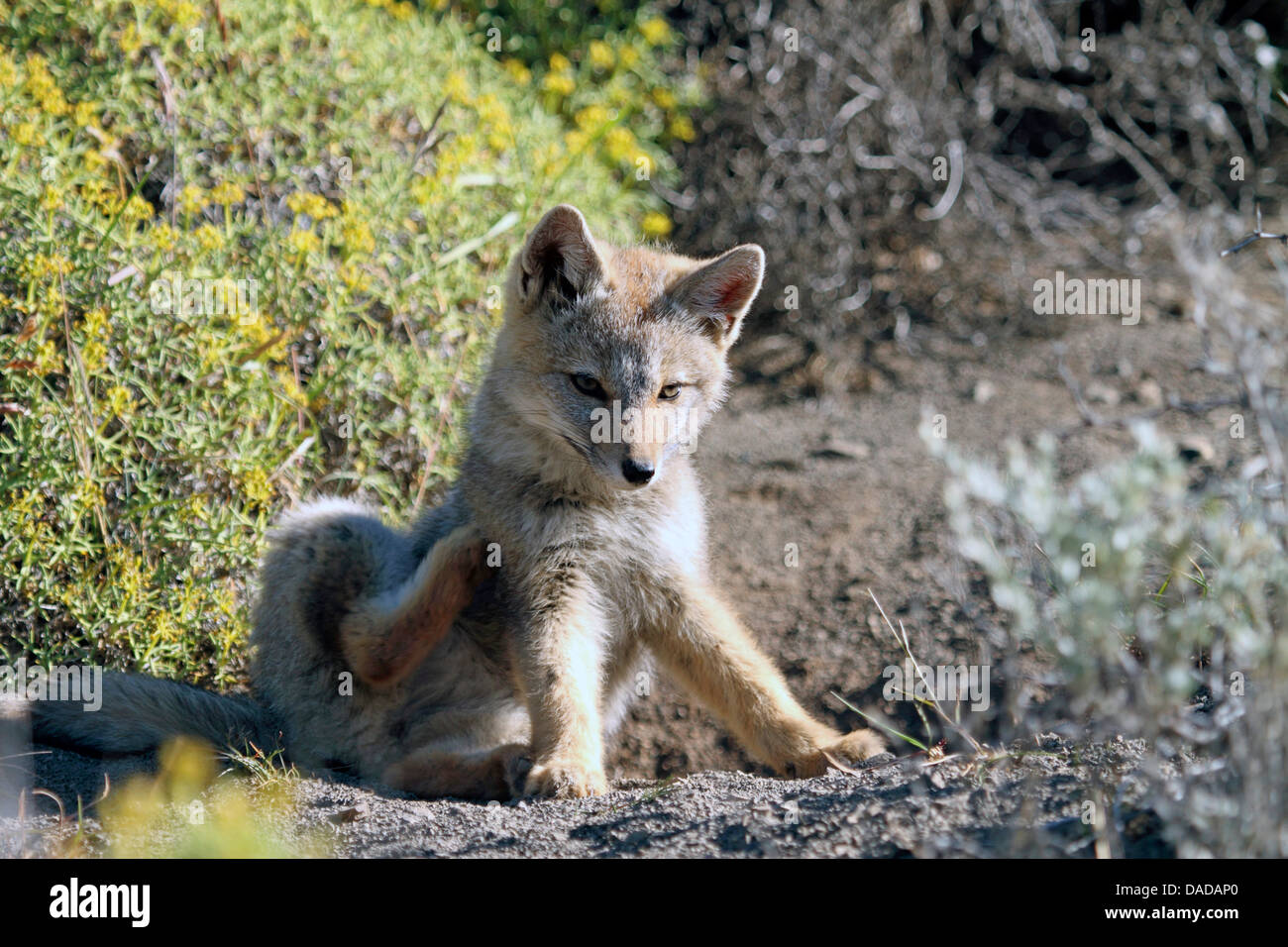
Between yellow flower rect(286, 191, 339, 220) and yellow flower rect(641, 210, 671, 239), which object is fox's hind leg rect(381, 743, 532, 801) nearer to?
yellow flower rect(286, 191, 339, 220)

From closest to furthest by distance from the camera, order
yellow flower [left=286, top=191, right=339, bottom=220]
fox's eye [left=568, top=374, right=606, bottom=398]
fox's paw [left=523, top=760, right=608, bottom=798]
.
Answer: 1. fox's paw [left=523, top=760, right=608, bottom=798]
2. fox's eye [left=568, top=374, right=606, bottom=398]
3. yellow flower [left=286, top=191, right=339, bottom=220]

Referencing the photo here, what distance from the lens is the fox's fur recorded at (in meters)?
3.74

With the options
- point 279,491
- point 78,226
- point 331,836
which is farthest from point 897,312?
point 331,836

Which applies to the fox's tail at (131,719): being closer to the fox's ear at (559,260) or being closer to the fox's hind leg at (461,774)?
the fox's hind leg at (461,774)

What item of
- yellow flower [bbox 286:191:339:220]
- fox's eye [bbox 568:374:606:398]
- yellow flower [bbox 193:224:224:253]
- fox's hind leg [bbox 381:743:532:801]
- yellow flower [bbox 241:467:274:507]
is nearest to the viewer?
fox's hind leg [bbox 381:743:532:801]

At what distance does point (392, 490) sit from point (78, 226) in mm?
1641

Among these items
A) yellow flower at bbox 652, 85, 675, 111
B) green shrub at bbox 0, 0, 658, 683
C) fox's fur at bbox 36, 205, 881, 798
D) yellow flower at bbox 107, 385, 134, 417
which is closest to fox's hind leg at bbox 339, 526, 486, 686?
fox's fur at bbox 36, 205, 881, 798

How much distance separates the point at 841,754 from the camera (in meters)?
3.76

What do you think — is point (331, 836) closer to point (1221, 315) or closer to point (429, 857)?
point (429, 857)

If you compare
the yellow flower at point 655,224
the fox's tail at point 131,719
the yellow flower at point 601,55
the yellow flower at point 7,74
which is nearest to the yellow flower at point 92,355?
the fox's tail at point 131,719

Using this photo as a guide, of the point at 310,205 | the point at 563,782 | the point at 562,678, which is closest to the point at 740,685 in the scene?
the point at 562,678

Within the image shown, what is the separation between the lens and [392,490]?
512cm

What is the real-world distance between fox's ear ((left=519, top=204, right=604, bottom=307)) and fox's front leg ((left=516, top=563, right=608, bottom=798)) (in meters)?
0.97

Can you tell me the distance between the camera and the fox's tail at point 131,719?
373 centimetres
